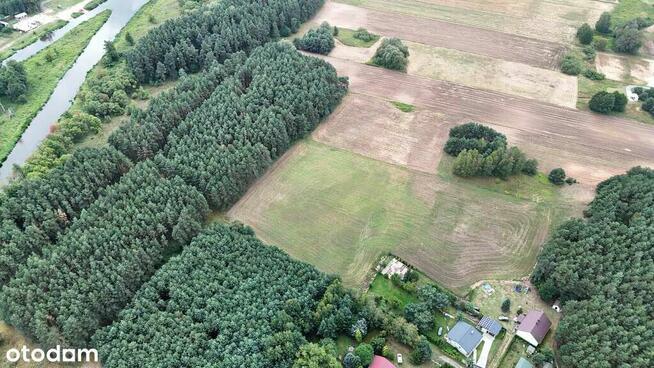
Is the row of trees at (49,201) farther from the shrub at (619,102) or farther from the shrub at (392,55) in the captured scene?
the shrub at (619,102)

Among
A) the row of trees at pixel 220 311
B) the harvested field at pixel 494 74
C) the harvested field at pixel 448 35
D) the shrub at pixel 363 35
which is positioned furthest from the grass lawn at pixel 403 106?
the row of trees at pixel 220 311

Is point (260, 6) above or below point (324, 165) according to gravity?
above

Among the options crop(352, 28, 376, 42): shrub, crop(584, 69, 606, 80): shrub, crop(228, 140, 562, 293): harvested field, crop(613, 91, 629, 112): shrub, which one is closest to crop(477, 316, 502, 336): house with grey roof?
crop(228, 140, 562, 293): harvested field

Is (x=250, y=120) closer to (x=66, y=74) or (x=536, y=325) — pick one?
(x=66, y=74)

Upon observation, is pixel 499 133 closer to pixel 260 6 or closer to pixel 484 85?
pixel 484 85

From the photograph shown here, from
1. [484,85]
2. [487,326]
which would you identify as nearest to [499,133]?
[484,85]

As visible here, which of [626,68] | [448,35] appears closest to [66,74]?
[448,35]

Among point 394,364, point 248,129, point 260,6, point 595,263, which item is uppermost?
point 260,6
